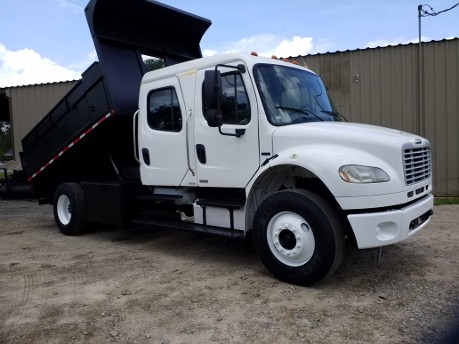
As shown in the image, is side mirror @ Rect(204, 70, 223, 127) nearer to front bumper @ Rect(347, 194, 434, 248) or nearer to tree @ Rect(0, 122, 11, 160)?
front bumper @ Rect(347, 194, 434, 248)

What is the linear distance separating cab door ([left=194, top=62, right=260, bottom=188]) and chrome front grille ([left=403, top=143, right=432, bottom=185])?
160cm

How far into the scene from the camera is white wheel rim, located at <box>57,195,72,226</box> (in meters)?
7.79

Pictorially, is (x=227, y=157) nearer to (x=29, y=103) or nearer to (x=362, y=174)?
(x=362, y=174)

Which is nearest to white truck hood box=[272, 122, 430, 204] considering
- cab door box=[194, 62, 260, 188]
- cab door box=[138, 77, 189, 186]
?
cab door box=[194, 62, 260, 188]

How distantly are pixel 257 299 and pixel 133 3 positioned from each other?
199 inches

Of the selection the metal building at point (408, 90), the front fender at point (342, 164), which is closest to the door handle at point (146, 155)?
the front fender at point (342, 164)

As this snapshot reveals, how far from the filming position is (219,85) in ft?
15.8

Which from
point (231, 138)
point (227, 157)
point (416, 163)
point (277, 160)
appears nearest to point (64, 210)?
point (227, 157)

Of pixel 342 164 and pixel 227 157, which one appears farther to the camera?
pixel 227 157

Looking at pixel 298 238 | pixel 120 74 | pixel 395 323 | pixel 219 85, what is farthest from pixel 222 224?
pixel 120 74

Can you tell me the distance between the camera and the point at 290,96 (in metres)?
5.21

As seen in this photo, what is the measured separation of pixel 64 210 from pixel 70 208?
17.3 inches

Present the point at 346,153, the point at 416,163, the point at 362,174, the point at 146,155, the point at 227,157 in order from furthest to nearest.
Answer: the point at 146,155, the point at 227,157, the point at 416,163, the point at 346,153, the point at 362,174

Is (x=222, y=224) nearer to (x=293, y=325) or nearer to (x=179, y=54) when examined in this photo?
(x=293, y=325)
